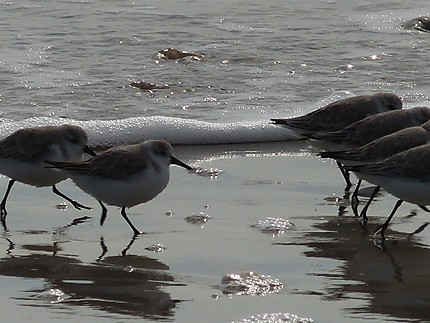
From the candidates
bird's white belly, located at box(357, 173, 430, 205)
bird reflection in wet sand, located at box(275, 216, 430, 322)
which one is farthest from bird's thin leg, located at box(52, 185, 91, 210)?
bird's white belly, located at box(357, 173, 430, 205)

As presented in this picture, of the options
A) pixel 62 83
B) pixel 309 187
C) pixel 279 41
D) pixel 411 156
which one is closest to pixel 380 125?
pixel 309 187

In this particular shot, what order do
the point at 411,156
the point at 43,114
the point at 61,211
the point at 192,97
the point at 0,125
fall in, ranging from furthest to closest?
the point at 192,97
the point at 43,114
the point at 0,125
the point at 61,211
the point at 411,156

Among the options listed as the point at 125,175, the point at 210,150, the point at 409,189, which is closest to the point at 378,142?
the point at 409,189

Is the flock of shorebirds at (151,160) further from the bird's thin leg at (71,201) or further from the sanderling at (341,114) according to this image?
the sanderling at (341,114)

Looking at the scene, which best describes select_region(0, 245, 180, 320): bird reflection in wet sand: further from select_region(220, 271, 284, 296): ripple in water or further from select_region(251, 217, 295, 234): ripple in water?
select_region(251, 217, 295, 234): ripple in water

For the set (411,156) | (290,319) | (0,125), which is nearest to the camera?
(290,319)

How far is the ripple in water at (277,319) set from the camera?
4.38 metres

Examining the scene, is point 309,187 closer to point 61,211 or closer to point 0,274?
point 61,211

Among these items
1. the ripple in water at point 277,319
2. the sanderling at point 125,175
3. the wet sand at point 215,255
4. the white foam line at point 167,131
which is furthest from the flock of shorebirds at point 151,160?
the ripple in water at point 277,319

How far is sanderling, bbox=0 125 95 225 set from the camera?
19.8 feet

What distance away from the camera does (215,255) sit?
5.28 meters

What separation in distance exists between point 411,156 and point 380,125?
3.54ft

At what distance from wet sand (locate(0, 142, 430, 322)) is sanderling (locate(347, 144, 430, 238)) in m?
0.24

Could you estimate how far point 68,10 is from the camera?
39.2ft
